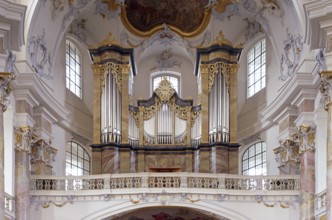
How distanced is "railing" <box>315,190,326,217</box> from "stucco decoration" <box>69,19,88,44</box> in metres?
12.3

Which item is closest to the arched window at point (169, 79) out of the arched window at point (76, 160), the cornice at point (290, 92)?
the arched window at point (76, 160)

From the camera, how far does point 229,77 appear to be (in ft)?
109

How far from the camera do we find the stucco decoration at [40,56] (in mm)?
29722

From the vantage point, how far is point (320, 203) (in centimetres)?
2750

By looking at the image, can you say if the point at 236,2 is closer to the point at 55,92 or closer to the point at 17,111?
the point at 55,92

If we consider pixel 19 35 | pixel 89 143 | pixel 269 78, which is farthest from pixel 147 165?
pixel 19 35

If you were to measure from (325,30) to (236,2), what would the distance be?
12197 mm

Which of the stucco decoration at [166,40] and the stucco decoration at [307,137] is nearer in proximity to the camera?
the stucco decoration at [307,137]

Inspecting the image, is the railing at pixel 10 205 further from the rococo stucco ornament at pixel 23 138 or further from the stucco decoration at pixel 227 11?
the stucco decoration at pixel 227 11

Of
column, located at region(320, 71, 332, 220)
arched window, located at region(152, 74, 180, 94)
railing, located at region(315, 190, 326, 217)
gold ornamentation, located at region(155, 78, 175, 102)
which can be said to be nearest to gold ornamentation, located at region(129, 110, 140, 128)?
gold ornamentation, located at region(155, 78, 175, 102)

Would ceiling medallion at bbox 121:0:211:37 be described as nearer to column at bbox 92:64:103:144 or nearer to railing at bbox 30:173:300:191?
column at bbox 92:64:103:144

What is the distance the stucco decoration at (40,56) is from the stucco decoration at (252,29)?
8404 mm

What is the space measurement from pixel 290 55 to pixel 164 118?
5.41m

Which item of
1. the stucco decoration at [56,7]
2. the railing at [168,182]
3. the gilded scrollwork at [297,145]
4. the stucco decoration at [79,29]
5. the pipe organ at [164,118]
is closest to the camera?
the gilded scrollwork at [297,145]
